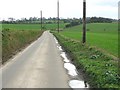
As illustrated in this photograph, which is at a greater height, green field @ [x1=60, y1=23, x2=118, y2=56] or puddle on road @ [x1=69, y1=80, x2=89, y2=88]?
puddle on road @ [x1=69, y1=80, x2=89, y2=88]

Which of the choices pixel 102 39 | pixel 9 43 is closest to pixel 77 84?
pixel 9 43

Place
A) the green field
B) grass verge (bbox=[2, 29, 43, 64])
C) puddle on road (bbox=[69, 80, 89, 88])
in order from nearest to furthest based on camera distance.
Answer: puddle on road (bbox=[69, 80, 89, 88])
grass verge (bbox=[2, 29, 43, 64])
the green field

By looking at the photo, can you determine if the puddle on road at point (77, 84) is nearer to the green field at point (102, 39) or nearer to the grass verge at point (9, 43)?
the grass verge at point (9, 43)

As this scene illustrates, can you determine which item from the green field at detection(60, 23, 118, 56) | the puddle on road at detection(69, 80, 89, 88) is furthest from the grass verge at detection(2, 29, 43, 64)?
the puddle on road at detection(69, 80, 89, 88)

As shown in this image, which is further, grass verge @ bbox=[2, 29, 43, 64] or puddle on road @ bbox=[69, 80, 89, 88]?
grass verge @ bbox=[2, 29, 43, 64]

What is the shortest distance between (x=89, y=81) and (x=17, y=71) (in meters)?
4.51

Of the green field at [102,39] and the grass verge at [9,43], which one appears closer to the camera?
the grass verge at [9,43]

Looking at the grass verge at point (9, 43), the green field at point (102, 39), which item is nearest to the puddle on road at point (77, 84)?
the grass verge at point (9, 43)

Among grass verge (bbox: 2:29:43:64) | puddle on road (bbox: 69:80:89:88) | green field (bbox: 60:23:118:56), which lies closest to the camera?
puddle on road (bbox: 69:80:89:88)

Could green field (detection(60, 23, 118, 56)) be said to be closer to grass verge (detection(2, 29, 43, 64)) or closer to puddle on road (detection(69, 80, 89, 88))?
grass verge (detection(2, 29, 43, 64))

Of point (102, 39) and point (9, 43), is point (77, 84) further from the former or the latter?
point (102, 39)

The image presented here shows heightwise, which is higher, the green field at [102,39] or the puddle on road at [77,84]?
the puddle on road at [77,84]

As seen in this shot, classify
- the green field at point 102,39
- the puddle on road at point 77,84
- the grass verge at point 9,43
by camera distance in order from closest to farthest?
the puddle on road at point 77,84 → the grass verge at point 9,43 → the green field at point 102,39

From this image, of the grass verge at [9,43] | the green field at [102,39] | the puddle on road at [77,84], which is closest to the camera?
the puddle on road at [77,84]
